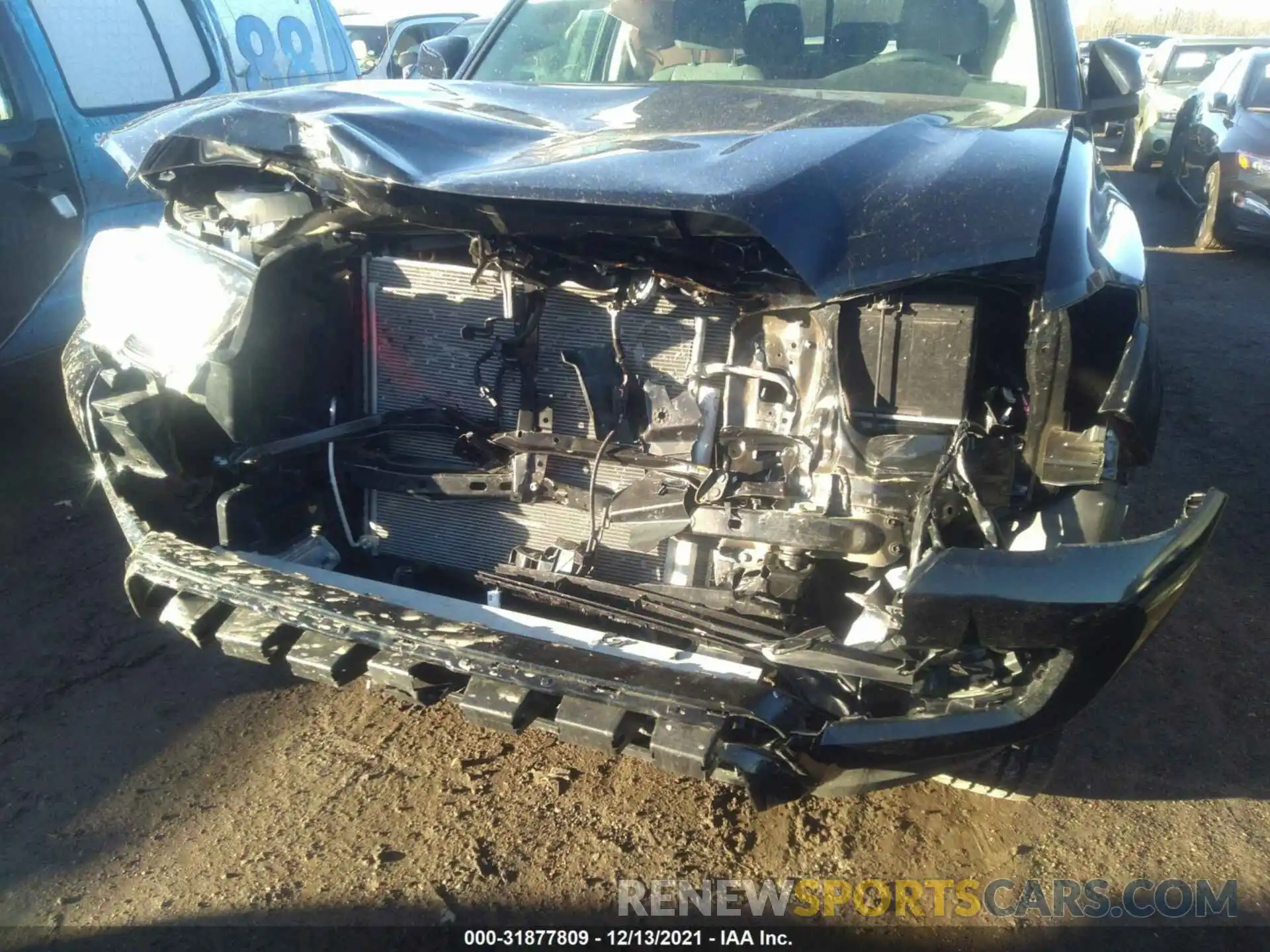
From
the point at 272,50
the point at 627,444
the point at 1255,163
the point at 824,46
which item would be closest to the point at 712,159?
the point at 627,444

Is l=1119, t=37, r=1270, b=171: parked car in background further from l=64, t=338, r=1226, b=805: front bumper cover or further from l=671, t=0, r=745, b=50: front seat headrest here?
l=64, t=338, r=1226, b=805: front bumper cover

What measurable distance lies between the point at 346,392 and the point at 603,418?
0.79 m

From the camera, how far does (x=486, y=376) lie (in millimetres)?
2512

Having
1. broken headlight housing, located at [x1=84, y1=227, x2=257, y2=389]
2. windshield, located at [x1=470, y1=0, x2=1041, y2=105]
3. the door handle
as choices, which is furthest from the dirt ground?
the door handle

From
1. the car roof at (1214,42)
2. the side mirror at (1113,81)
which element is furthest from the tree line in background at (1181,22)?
the side mirror at (1113,81)

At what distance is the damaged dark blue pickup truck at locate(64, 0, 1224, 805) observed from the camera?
1.78 m

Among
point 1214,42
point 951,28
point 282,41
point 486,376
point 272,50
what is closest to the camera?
point 486,376

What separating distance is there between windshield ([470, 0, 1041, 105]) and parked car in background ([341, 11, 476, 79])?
206 inches

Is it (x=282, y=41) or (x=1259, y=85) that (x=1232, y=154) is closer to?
(x=1259, y=85)

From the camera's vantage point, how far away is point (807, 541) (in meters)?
1.98

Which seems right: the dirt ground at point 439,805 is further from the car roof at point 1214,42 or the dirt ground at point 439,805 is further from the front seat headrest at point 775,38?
the car roof at point 1214,42

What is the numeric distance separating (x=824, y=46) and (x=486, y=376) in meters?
1.61

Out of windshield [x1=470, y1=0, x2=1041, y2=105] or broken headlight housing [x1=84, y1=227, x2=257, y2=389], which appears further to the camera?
windshield [x1=470, y1=0, x2=1041, y2=105]

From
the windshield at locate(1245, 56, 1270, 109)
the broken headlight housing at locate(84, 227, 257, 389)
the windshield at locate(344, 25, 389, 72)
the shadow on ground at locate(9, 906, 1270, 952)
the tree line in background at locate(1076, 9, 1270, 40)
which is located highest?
the broken headlight housing at locate(84, 227, 257, 389)
